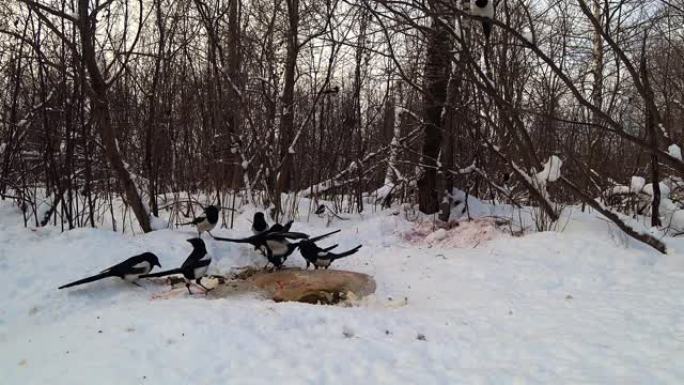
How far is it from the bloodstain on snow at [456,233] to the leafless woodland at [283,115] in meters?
→ 0.71

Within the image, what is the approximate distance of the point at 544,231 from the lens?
7.30m

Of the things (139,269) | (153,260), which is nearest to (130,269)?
(139,269)

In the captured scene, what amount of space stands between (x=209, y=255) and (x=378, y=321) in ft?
7.49

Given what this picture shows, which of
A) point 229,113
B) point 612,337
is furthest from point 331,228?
point 612,337

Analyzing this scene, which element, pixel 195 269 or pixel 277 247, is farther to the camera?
pixel 277 247

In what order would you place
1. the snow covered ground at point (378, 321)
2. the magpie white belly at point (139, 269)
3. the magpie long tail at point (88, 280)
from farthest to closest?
the magpie white belly at point (139, 269) → the magpie long tail at point (88, 280) → the snow covered ground at point (378, 321)

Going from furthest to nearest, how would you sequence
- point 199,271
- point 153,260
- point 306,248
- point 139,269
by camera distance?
point 306,248 → point 153,260 → point 139,269 → point 199,271

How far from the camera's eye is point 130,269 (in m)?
5.52

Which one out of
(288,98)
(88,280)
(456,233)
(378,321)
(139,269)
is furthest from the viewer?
(288,98)

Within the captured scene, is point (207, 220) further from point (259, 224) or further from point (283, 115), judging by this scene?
point (283, 115)

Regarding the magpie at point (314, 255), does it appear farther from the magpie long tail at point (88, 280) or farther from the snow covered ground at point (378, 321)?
the magpie long tail at point (88, 280)

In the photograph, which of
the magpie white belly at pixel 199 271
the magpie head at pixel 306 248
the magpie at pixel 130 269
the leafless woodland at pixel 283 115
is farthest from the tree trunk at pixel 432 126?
the magpie at pixel 130 269

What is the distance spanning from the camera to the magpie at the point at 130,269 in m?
5.39

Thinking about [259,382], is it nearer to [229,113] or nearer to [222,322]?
[222,322]
